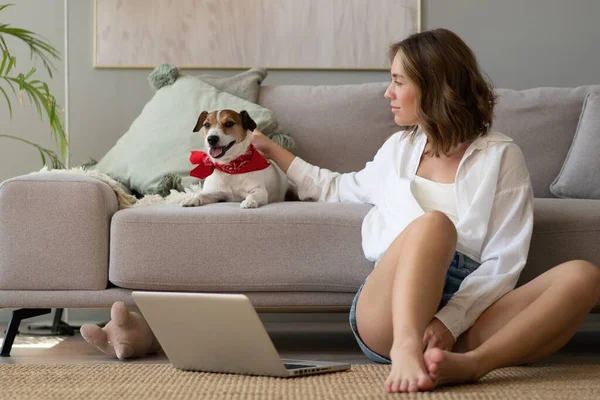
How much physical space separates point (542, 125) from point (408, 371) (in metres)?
1.87

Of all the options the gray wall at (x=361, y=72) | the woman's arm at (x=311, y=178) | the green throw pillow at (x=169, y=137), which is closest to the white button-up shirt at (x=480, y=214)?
the woman's arm at (x=311, y=178)

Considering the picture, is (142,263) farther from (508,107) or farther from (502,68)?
(502,68)

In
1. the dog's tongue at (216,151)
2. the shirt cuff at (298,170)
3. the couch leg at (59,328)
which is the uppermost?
the dog's tongue at (216,151)

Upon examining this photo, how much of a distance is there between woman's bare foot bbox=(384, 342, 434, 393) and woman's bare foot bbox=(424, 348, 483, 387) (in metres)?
0.02

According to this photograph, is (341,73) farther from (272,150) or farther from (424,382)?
(424,382)

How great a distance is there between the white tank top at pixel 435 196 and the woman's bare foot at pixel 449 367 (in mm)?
462

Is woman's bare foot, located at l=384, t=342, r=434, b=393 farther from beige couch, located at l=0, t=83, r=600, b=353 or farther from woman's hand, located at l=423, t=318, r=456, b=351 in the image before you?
beige couch, located at l=0, t=83, r=600, b=353

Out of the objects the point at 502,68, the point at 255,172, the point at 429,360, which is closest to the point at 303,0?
the point at 502,68

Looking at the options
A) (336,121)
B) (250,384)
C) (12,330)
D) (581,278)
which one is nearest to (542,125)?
(336,121)

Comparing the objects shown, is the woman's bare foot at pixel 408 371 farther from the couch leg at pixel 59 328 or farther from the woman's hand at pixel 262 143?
the couch leg at pixel 59 328

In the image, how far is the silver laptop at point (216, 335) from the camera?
174cm

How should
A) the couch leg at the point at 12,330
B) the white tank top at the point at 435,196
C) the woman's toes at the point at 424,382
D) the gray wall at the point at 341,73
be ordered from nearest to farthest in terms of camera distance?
the woman's toes at the point at 424,382
the white tank top at the point at 435,196
the couch leg at the point at 12,330
the gray wall at the point at 341,73

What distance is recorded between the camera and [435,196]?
2.10 metres

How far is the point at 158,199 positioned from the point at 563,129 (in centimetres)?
151
